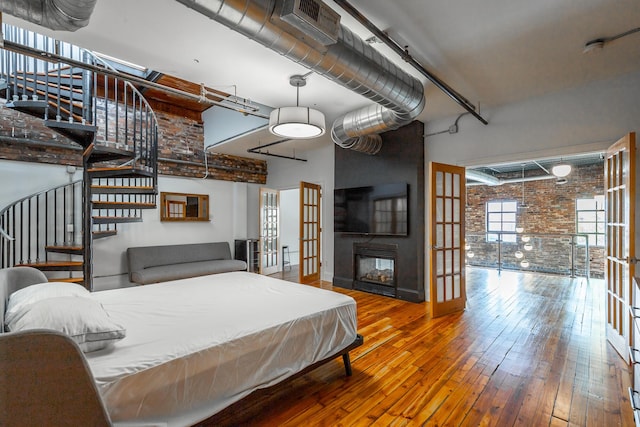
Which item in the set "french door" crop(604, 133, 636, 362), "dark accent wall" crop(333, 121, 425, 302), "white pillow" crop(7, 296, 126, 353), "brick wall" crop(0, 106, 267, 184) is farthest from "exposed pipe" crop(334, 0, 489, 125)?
"brick wall" crop(0, 106, 267, 184)

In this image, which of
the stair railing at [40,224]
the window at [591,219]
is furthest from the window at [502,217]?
the stair railing at [40,224]

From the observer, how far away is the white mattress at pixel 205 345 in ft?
4.41

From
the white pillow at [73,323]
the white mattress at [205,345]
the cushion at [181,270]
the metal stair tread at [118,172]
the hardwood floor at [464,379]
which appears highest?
the metal stair tread at [118,172]

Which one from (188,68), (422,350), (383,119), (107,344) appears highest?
(188,68)

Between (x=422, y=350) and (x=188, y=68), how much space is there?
3625mm

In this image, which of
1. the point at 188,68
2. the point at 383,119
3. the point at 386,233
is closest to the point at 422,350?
the point at 386,233

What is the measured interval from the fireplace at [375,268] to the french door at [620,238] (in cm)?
249

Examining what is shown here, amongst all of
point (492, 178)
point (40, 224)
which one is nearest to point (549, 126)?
point (492, 178)

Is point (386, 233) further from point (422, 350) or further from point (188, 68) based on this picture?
point (188, 68)

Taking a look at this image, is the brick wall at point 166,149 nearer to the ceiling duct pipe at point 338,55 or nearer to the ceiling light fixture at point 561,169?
the ceiling duct pipe at point 338,55

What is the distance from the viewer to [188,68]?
290 centimetres

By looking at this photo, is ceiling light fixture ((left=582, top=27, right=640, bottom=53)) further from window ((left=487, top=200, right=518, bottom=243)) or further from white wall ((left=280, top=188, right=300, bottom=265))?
window ((left=487, top=200, right=518, bottom=243))

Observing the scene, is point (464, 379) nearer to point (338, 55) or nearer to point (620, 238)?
point (620, 238)

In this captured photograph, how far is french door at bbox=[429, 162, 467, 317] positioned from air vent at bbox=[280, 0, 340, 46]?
258 cm
